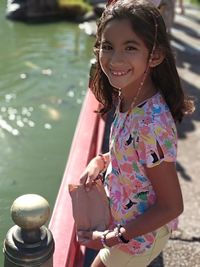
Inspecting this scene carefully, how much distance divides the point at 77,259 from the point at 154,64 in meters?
1.61

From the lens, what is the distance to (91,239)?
2117 mm

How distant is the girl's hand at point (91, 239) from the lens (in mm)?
2102

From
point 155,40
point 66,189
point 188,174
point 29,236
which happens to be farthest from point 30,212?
point 188,174

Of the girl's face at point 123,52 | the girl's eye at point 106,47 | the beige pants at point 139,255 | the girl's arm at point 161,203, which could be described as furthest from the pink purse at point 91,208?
the girl's eye at point 106,47

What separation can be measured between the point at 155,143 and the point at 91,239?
54 centimetres

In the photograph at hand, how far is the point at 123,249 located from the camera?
2205 millimetres

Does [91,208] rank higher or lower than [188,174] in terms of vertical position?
higher

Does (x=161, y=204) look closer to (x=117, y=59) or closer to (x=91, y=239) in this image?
(x=91, y=239)

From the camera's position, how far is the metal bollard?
1.90 metres

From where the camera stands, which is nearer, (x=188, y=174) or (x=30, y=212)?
(x=30, y=212)

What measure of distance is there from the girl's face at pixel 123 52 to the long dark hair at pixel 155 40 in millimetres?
25

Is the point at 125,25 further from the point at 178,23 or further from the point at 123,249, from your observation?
the point at 178,23

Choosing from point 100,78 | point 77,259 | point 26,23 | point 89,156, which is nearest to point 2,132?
point 89,156

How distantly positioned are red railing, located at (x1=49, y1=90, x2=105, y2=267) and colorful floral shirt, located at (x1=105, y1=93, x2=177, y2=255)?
655 millimetres
